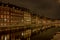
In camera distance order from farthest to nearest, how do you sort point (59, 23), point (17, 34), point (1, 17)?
1. point (59, 23)
2. point (1, 17)
3. point (17, 34)

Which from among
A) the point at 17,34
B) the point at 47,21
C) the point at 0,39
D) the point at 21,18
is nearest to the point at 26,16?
the point at 21,18

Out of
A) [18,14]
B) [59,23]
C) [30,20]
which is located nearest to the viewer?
[18,14]

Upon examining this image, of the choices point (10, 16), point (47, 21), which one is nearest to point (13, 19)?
point (10, 16)

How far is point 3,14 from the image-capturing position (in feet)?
25.9

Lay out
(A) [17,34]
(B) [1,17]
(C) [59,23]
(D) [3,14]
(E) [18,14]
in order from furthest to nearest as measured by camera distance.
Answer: (C) [59,23], (E) [18,14], (D) [3,14], (B) [1,17], (A) [17,34]

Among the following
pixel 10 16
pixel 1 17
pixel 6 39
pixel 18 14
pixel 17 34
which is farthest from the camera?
pixel 18 14

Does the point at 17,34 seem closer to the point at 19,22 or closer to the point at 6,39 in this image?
the point at 6,39

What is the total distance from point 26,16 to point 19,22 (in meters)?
1.16

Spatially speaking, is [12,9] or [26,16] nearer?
[12,9]

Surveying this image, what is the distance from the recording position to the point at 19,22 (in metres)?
8.85

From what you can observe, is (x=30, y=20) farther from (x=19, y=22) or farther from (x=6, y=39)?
(x=6, y=39)

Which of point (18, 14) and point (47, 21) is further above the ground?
point (18, 14)

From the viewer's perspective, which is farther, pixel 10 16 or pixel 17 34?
pixel 10 16

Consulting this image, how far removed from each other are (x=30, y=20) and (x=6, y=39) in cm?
762
